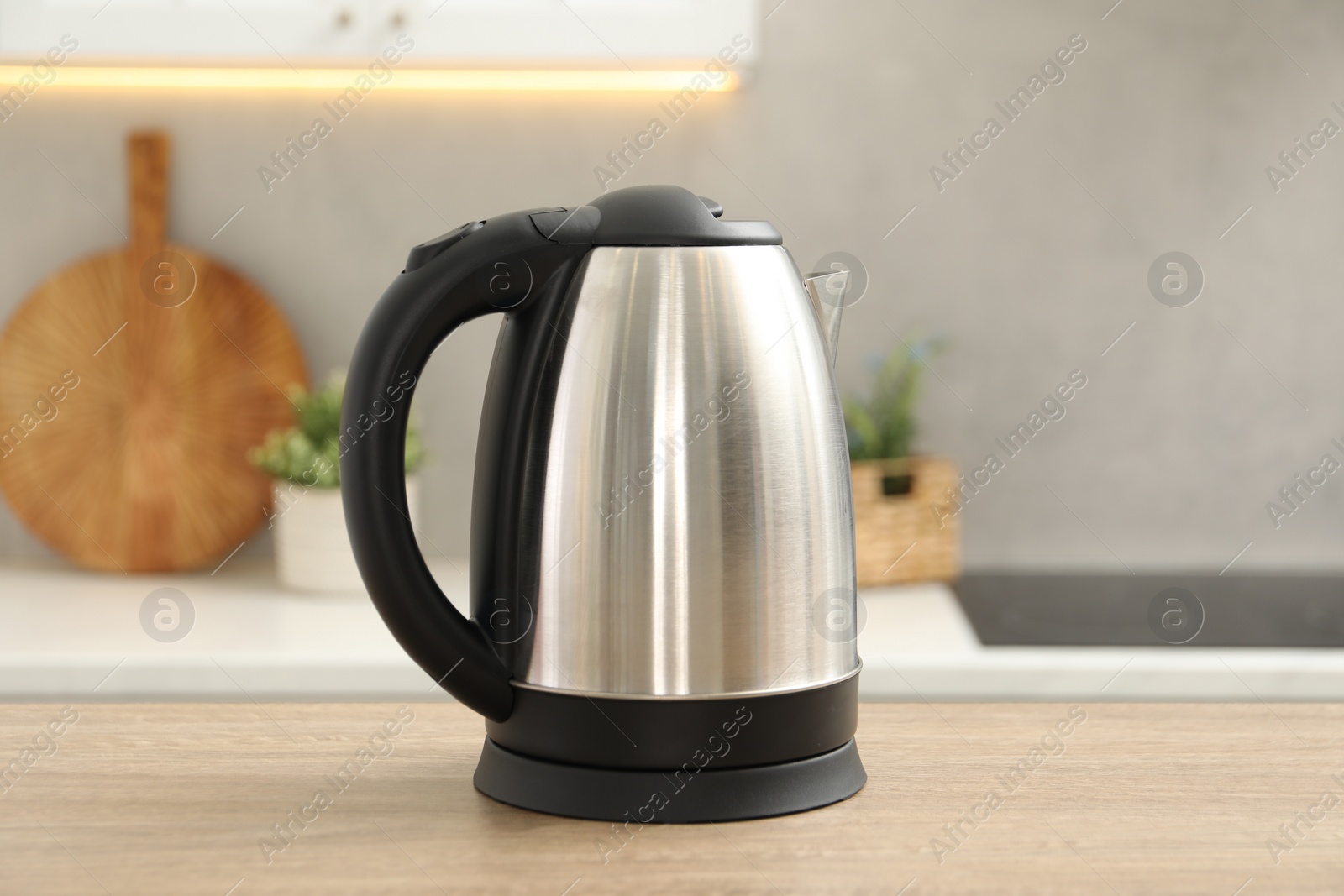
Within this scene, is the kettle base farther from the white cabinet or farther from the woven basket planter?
the white cabinet

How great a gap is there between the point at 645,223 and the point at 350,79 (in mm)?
1178

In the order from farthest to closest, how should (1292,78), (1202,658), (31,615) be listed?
(1292,78) → (31,615) → (1202,658)

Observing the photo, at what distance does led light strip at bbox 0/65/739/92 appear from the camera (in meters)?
1.54

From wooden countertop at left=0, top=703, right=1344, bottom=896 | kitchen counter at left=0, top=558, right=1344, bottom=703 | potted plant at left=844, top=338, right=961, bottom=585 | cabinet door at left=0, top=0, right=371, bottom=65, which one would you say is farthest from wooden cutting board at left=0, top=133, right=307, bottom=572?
wooden countertop at left=0, top=703, right=1344, bottom=896

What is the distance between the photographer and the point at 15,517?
161 centimetres

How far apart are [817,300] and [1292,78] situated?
1255 millimetres

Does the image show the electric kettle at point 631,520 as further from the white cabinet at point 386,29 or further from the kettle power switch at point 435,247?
the white cabinet at point 386,29

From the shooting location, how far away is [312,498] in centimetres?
142

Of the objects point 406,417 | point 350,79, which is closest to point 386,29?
point 350,79

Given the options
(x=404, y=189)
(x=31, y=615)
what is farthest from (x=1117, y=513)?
(x=31, y=615)

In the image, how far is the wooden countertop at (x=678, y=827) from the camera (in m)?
0.48

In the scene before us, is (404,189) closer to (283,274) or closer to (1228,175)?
(283,274)

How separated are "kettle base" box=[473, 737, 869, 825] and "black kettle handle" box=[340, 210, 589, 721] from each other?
0.05 meters

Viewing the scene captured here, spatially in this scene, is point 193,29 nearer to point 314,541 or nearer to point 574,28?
point 574,28
